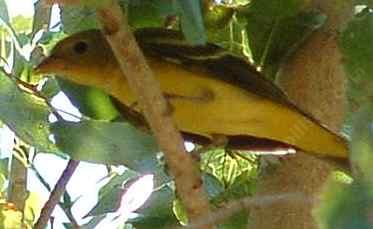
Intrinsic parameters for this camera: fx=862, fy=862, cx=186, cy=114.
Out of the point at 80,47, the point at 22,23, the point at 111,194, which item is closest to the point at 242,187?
the point at 111,194

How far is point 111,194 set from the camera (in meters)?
0.95

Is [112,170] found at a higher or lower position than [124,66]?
lower

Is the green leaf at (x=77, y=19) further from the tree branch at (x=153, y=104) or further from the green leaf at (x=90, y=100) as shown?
the tree branch at (x=153, y=104)

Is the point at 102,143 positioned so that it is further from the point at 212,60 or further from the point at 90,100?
the point at 212,60

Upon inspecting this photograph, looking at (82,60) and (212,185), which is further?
(82,60)

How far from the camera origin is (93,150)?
0.73m

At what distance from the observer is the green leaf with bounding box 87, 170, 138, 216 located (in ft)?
2.99

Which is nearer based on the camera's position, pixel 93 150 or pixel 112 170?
pixel 93 150

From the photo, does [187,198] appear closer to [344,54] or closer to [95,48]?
[344,54]

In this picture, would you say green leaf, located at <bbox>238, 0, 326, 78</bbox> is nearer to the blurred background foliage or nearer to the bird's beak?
the blurred background foliage

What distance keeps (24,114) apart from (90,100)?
0.16 m

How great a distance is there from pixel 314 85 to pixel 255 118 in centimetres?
22

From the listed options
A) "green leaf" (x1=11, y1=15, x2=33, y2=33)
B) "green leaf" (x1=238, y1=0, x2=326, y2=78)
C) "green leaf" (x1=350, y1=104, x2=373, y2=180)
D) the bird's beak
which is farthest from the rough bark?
"green leaf" (x1=350, y1=104, x2=373, y2=180)

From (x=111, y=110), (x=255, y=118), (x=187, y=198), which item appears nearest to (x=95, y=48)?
(x=111, y=110)
